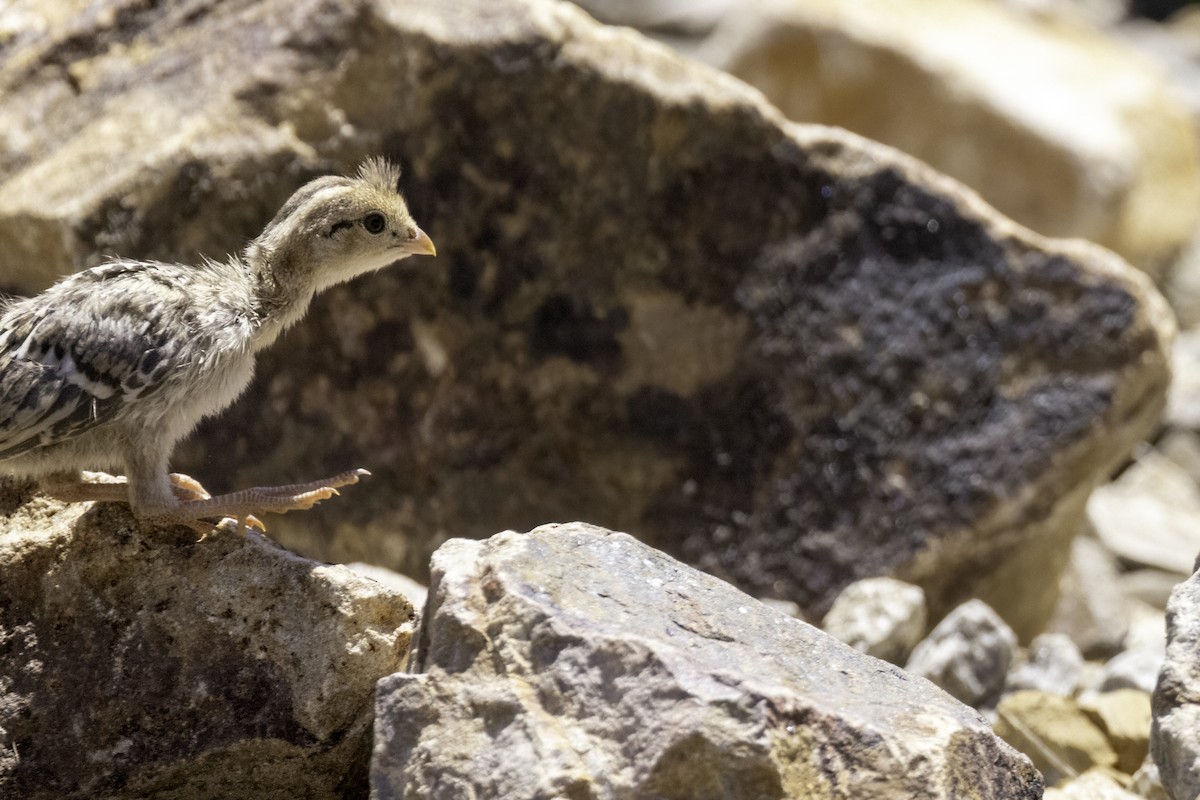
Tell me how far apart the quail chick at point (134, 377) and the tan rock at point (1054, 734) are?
2.81 m

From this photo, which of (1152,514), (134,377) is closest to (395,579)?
(134,377)

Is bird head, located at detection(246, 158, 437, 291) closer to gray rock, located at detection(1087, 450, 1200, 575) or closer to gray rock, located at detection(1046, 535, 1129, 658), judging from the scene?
gray rock, located at detection(1046, 535, 1129, 658)

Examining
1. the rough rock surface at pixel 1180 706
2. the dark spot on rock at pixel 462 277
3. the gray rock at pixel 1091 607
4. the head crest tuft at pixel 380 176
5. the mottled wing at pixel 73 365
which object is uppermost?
the head crest tuft at pixel 380 176

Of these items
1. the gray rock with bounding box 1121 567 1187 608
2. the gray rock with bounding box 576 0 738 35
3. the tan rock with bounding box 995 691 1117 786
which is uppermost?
the tan rock with bounding box 995 691 1117 786

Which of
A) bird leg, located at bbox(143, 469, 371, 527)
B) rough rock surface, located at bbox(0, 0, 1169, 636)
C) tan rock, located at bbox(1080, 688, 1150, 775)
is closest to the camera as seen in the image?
bird leg, located at bbox(143, 469, 371, 527)

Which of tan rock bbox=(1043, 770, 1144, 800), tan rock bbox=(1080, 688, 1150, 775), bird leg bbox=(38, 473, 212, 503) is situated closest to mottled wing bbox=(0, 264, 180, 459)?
bird leg bbox=(38, 473, 212, 503)

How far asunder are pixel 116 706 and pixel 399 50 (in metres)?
3.30

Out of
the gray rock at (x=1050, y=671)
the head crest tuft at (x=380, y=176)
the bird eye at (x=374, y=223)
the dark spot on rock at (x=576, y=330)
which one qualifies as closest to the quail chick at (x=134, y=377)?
the bird eye at (x=374, y=223)

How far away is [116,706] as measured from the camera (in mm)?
3865

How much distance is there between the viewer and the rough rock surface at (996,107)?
10.8 meters

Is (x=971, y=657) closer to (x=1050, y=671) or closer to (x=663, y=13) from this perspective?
(x=1050, y=671)

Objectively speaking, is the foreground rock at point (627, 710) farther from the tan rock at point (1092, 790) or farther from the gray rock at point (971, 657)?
the gray rock at point (971, 657)

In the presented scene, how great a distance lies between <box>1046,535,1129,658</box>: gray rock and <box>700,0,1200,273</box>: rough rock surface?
12.4 ft

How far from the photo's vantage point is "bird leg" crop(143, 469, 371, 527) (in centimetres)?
407
